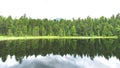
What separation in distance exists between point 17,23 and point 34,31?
10.00m

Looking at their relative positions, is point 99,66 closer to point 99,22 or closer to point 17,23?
point 17,23

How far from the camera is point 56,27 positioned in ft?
596

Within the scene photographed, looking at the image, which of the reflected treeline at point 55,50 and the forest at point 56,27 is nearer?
the reflected treeline at point 55,50

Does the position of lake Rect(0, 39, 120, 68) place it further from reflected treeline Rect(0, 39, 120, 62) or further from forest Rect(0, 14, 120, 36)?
forest Rect(0, 14, 120, 36)

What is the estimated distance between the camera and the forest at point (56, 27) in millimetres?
156500

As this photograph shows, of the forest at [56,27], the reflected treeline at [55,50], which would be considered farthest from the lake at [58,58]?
the forest at [56,27]

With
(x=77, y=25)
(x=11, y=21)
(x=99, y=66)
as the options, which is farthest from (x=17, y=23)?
(x=99, y=66)

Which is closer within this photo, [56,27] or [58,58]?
[58,58]

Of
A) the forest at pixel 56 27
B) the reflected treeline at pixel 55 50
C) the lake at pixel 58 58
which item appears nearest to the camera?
the lake at pixel 58 58

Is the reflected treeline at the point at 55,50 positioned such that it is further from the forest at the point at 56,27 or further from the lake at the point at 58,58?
the forest at the point at 56,27

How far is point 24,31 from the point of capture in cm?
15838

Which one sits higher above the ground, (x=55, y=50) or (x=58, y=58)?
(x=58, y=58)

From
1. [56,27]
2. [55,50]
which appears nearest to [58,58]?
[55,50]

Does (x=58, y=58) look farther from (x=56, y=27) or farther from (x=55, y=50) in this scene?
(x=56, y=27)
